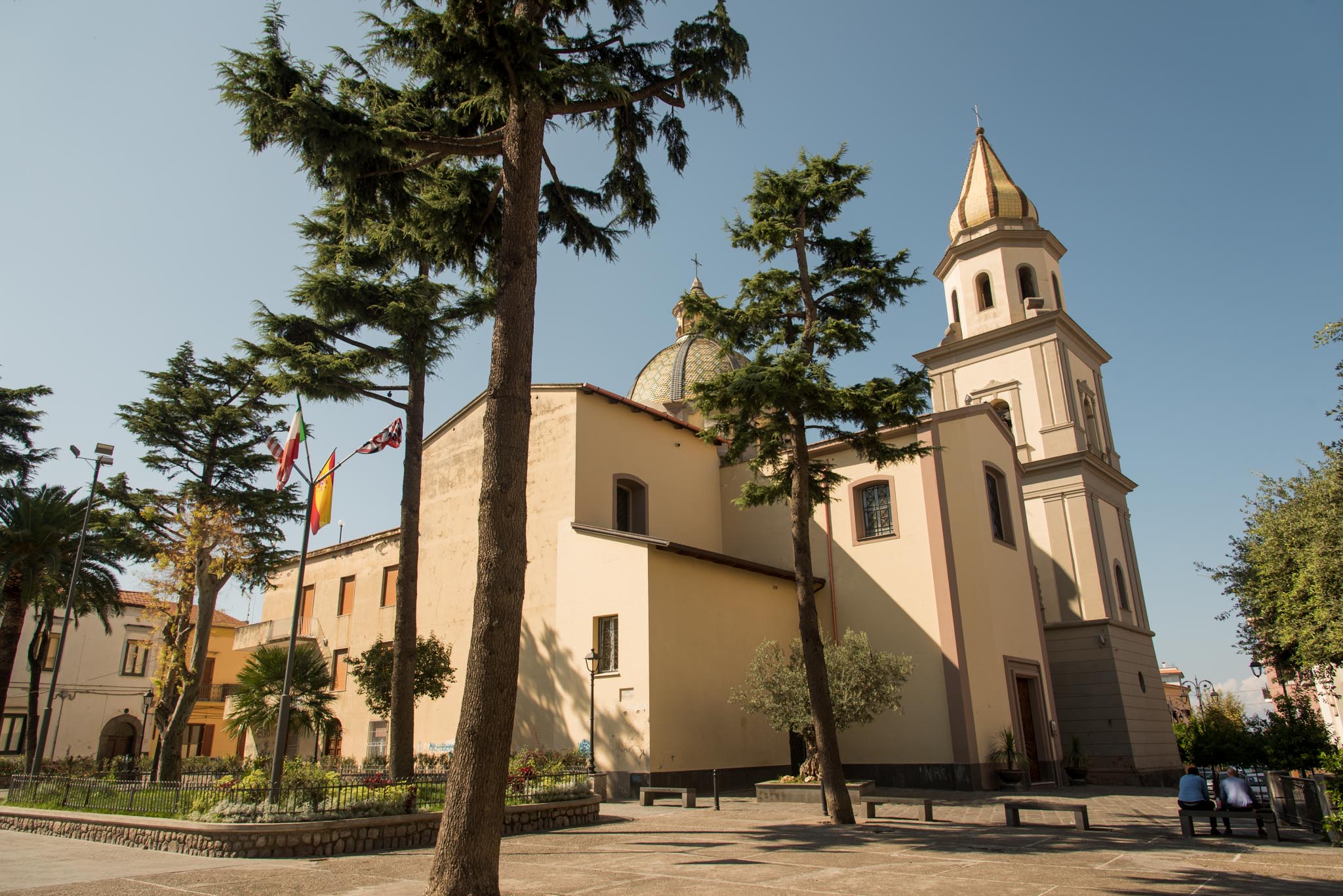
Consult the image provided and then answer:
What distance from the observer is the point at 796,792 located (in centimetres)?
1529

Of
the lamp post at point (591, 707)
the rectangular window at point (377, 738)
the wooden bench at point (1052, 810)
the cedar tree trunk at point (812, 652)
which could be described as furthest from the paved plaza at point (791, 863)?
the rectangular window at point (377, 738)

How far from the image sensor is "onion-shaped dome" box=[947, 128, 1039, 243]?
30391mm

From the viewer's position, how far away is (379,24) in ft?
31.7

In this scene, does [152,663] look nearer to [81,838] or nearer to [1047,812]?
[81,838]

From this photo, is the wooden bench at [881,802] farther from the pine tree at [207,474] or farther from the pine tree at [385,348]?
the pine tree at [207,474]

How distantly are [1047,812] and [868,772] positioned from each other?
706 centimetres

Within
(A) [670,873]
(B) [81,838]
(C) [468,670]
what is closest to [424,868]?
(A) [670,873]

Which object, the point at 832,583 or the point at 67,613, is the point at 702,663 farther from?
the point at 67,613

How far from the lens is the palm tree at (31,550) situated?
71.7 feet

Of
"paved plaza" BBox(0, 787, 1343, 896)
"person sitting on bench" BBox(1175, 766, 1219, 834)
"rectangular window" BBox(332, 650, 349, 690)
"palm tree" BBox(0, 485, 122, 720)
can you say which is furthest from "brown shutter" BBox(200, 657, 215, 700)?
"person sitting on bench" BBox(1175, 766, 1219, 834)

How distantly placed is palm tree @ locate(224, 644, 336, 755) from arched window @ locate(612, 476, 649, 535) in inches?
365

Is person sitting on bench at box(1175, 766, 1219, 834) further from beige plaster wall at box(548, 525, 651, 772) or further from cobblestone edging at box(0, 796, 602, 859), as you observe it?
beige plaster wall at box(548, 525, 651, 772)

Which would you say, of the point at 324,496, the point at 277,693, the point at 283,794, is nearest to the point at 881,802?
the point at 283,794

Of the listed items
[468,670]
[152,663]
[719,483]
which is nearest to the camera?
[468,670]
